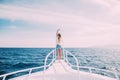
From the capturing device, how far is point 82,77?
Answer: 204 inches

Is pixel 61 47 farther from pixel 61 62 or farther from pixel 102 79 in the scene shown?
pixel 102 79

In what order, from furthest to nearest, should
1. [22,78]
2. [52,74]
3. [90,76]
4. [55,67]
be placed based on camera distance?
[55,67] → [52,74] → [90,76] → [22,78]

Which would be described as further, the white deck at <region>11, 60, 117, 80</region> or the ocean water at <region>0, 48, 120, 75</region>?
the ocean water at <region>0, 48, 120, 75</region>

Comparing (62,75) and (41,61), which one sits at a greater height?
(62,75)

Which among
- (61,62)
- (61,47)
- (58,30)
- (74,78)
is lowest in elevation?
(74,78)

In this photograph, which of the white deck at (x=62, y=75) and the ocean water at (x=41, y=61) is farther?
the ocean water at (x=41, y=61)

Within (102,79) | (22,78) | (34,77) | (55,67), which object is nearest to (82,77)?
(102,79)

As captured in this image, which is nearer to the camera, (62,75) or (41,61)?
(62,75)

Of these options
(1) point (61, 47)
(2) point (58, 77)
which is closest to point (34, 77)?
(2) point (58, 77)

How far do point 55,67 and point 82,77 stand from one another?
1.07 metres

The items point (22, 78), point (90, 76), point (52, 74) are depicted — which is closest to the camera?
point (22, 78)

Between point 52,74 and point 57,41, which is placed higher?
point 57,41

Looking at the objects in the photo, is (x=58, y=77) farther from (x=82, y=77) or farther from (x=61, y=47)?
(x=61, y=47)

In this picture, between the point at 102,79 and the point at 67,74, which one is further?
the point at 67,74
